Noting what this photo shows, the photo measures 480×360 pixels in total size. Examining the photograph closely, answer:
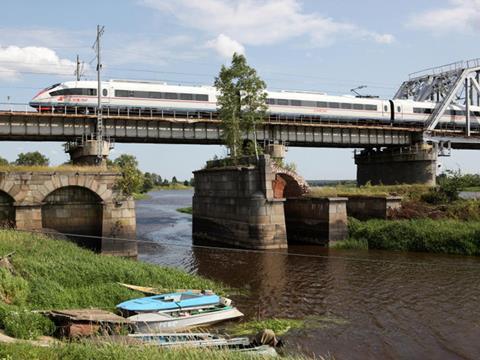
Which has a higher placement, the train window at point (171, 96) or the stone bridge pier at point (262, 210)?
the train window at point (171, 96)

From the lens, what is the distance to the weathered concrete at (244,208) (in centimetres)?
3500

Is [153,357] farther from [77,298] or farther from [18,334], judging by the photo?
[77,298]

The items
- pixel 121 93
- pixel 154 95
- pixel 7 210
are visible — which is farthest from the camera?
pixel 154 95

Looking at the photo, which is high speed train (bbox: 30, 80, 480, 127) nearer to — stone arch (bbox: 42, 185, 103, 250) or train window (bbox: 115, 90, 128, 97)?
train window (bbox: 115, 90, 128, 97)

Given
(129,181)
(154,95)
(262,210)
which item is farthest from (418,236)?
(154,95)

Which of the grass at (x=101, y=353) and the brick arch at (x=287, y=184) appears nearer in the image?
the grass at (x=101, y=353)

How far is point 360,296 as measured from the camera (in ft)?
71.4

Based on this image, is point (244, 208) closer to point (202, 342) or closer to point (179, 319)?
point (179, 319)

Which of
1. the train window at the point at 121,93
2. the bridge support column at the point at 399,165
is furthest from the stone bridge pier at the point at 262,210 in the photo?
the bridge support column at the point at 399,165

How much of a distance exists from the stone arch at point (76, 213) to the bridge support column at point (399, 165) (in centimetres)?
3711

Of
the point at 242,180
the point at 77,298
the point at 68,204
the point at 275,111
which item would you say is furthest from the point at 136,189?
the point at 275,111

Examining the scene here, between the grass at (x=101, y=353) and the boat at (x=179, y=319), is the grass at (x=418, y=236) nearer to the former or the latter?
the boat at (x=179, y=319)

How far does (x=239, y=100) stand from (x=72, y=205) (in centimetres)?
1896

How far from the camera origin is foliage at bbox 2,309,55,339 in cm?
1313
